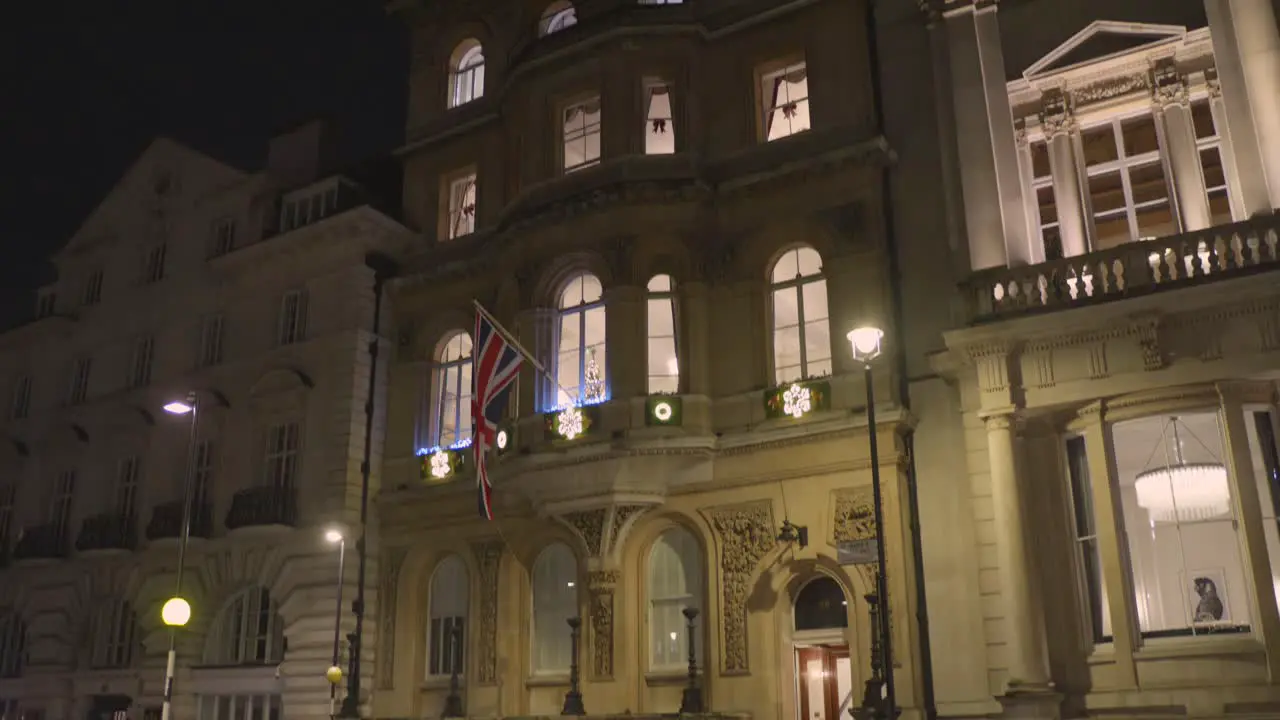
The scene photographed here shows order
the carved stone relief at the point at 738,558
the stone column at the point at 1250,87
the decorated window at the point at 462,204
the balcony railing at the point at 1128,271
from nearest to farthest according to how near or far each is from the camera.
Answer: the balcony railing at the point at 1128,271
the stone column at the point at 1250,87
the carved stone relief at the point at 738,558
the decorated window at the point at 462,204

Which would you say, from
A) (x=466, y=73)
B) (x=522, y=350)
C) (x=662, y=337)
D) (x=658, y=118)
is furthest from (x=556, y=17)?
(x=522, y=350)

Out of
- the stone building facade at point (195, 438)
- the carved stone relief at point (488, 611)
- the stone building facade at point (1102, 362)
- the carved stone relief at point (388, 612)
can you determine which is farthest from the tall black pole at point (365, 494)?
the stone building facade at point (1102, 362)

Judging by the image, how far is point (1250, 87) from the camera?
1925 centimetres

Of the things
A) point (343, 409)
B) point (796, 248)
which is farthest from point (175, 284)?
point (796, 248)

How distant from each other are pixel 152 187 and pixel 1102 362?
97.5ft

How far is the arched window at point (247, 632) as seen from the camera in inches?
1129

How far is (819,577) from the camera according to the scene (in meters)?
22.1

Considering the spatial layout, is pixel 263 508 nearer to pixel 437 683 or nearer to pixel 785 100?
pixel 437 683

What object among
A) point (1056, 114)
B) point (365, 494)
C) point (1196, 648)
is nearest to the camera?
point (1196, 648)

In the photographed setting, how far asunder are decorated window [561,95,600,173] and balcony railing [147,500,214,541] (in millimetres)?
13438

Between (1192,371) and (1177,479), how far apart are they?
1.81 metres

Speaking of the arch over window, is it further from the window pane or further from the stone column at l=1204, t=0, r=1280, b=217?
the stone column at l=1204, t=0, r=1280, b=217

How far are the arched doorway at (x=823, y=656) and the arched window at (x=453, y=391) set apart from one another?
9882mm

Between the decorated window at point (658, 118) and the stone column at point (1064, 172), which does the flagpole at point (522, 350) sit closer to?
the decorated window at point (658, 118)
